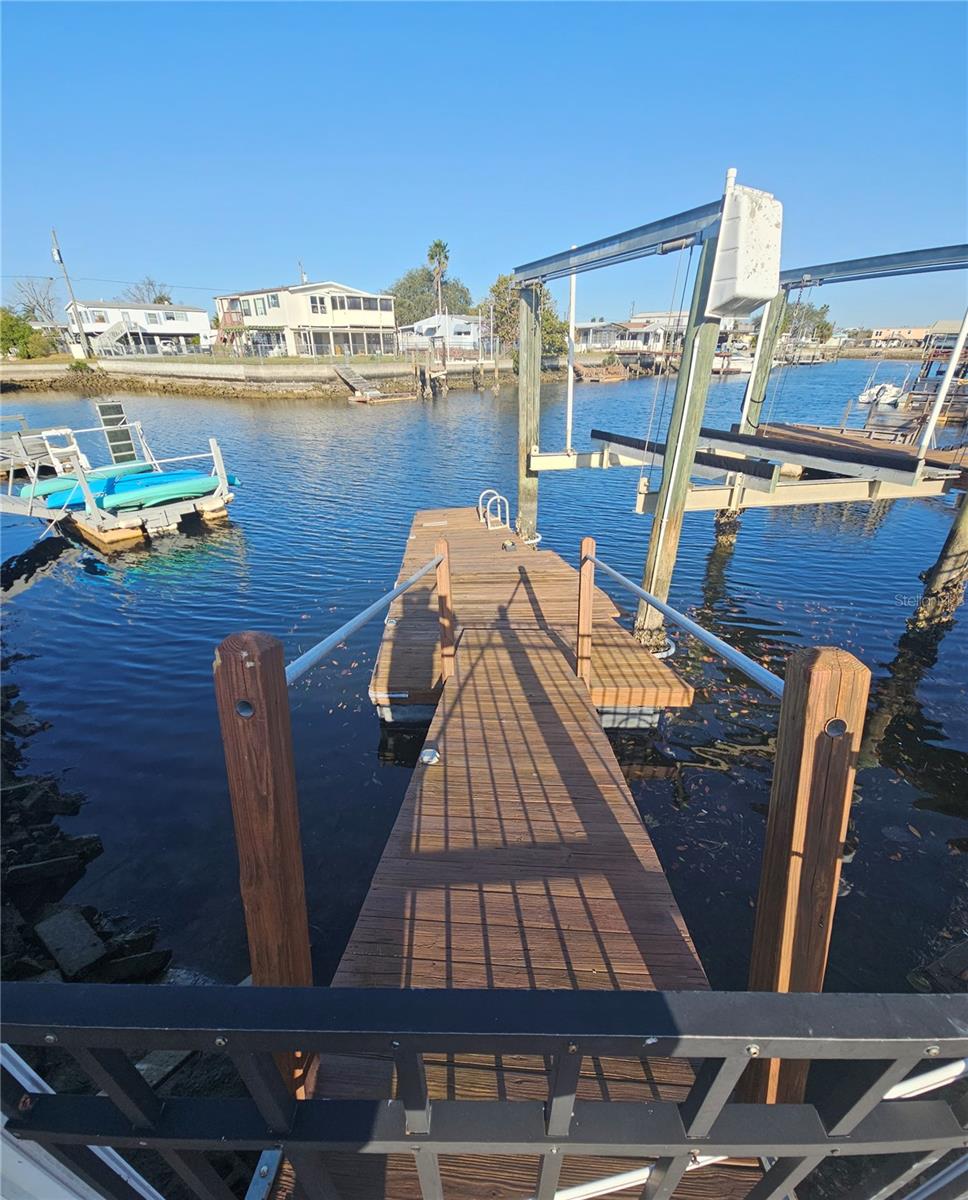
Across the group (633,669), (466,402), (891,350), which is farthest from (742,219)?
(891,350)

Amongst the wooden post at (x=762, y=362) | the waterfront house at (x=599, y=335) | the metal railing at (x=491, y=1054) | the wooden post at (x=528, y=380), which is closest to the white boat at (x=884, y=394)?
the wooden post at (x=762, y=362)

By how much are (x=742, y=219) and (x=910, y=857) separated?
770 cm

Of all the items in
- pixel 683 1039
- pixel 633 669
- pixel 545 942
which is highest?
pixel 683 1039

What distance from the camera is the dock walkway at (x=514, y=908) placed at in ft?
6.98

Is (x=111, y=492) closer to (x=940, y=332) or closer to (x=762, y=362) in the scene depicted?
(x=762, y=362)

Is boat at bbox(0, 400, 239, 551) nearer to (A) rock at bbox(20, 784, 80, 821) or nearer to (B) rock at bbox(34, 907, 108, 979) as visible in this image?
(A) rock at bbox(20, 784, 80, 821)

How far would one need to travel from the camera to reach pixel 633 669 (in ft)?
23.9

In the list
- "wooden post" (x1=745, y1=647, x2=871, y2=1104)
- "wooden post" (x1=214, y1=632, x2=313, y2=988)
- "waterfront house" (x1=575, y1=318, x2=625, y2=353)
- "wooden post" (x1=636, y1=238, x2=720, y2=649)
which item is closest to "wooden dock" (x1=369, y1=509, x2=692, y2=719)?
"wooden post" (x1=636, y1=238, x2=720, y2=649)

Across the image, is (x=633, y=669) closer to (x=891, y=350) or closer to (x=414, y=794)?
(x=414, y=794)

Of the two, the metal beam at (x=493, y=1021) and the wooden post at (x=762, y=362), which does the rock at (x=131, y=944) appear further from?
the wooden post at (x=762, y=362)

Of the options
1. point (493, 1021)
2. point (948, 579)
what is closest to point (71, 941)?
point (493, 1021)

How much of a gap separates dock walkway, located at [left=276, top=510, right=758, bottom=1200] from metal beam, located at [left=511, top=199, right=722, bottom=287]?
6.10 meters

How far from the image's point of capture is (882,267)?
11.0 metres

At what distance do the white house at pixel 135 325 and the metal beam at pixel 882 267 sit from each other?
81369mm
